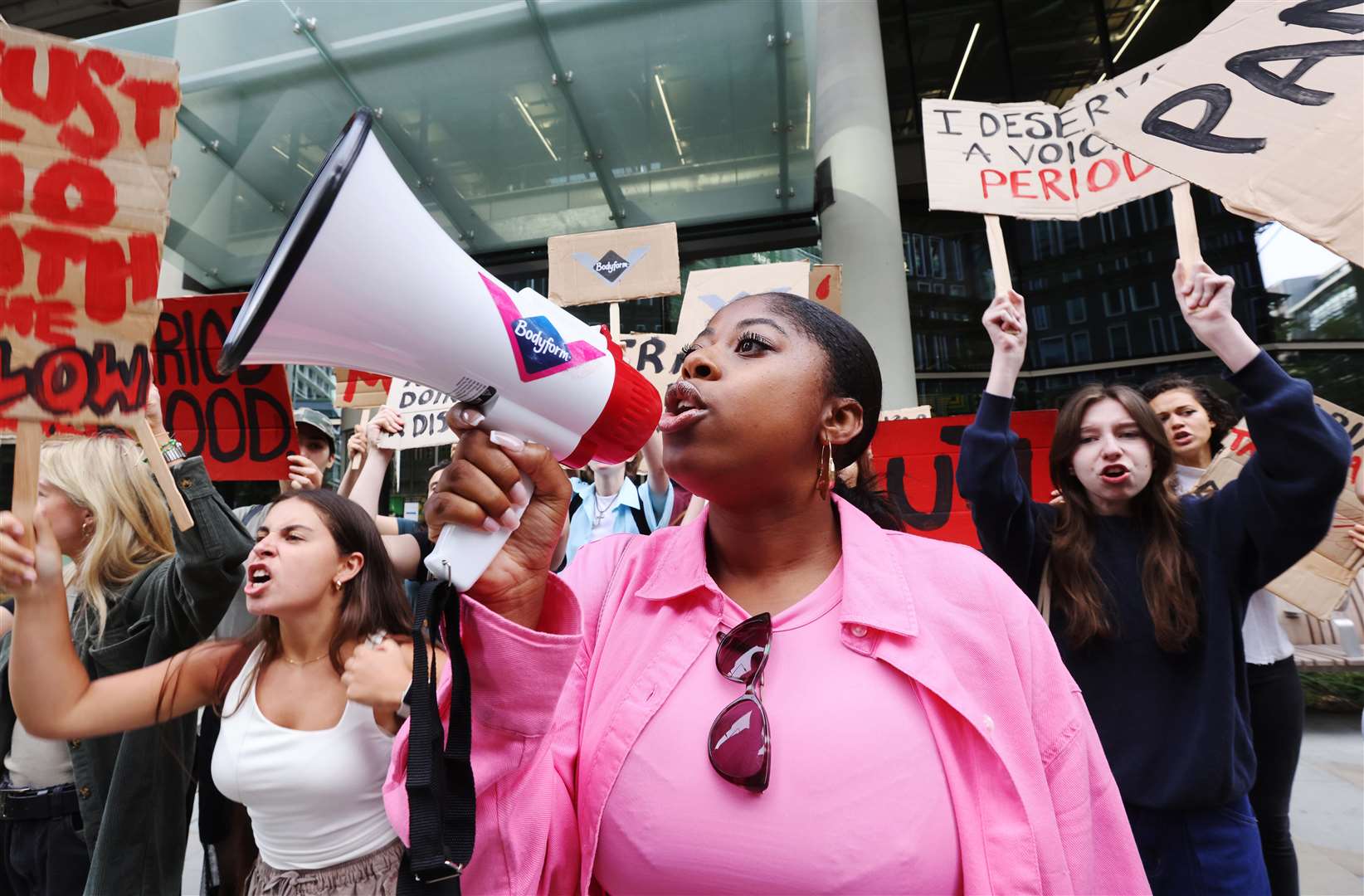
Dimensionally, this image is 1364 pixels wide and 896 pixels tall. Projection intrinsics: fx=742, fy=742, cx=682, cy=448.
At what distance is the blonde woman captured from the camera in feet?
6.22

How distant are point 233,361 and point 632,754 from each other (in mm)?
644

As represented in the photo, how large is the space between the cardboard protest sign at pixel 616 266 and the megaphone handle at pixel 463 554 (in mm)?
3336

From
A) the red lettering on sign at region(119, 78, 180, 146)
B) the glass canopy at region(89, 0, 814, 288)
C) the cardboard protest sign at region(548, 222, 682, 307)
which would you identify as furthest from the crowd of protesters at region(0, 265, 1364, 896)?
the glass canopy at region(89, 0, 814, 288)

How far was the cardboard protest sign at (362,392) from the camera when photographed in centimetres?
424

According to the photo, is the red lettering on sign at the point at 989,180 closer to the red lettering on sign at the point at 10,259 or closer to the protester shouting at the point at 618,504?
the protester shouting at the point at 618,504

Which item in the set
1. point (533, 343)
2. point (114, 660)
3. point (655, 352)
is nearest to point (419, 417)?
point (655, 352)

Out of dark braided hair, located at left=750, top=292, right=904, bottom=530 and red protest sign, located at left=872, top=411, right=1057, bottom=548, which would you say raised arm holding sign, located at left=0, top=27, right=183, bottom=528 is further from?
red protest sign, located at left=872, top=411, right=1057, bottom=548

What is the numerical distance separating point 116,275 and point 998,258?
6.97ft

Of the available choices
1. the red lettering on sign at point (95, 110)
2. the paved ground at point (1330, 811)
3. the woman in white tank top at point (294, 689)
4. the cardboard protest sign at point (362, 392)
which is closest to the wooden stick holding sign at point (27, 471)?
the woman in white tank top at point (294, 689)

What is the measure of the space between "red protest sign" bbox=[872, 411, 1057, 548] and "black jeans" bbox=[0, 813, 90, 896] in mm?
2956

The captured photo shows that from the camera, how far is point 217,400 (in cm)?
259

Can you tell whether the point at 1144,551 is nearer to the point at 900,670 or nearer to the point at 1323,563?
the point at 900,670

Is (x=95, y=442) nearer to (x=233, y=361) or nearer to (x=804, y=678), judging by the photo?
(x=233, y=361)

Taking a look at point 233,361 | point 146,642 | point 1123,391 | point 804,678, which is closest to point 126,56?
point 233,361
